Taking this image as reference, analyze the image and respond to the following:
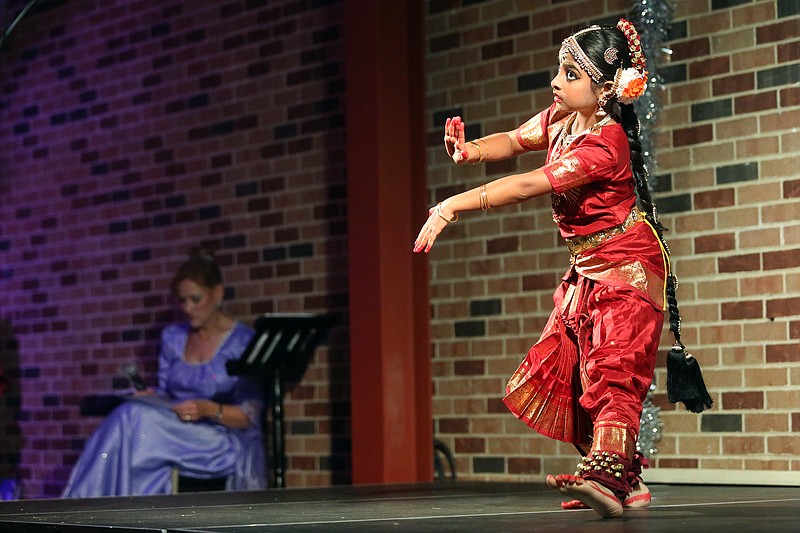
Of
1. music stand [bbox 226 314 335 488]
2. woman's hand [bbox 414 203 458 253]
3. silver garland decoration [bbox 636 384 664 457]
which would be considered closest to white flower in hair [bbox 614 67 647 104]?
woman's hand [bbox 414 203 458 253]

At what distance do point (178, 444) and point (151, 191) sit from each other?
1.57 m

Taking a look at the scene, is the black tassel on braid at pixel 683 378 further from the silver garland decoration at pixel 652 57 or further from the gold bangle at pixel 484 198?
the silver garland decoration at pixel 652 57

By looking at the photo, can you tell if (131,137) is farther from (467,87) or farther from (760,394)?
(760,394)

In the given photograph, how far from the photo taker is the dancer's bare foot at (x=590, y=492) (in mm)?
2759

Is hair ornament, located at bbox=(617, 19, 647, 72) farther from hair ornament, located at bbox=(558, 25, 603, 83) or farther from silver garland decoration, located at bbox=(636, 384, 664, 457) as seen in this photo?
silver garland decoration, located at bbox=(636, 384, 664, 457)

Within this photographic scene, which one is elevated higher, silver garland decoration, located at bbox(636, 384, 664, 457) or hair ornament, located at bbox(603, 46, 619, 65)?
hair ornament, located at bbox(603, 46, 619, 65)

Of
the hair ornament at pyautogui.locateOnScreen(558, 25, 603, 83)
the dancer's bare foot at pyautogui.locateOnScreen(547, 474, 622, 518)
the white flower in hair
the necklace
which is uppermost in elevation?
the hair ornament at pyautogui.locateOnScreen(558, 25, 603, 83)

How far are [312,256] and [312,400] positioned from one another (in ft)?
2.07

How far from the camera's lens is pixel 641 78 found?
3117 millimetres

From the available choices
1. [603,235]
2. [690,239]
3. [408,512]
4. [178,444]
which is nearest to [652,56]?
[690,239]

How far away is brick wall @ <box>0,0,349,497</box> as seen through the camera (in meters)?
5.70

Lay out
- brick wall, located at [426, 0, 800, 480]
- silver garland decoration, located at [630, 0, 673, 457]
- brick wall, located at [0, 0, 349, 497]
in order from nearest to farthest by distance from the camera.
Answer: brick wall, located at [426, 0, 800, 480], silver garland decoration, located at [630, 0, 673, 457], brick wall, located at [0, 0, 349, 497]

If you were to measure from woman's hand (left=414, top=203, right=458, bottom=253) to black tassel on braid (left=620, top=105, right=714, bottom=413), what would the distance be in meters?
0.54

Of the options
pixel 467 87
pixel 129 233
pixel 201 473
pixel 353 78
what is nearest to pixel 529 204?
pixel 467 87
